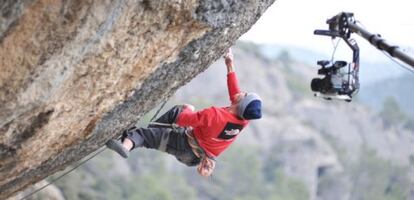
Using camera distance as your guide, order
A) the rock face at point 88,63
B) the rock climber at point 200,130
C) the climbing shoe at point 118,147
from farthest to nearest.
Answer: the rock climber at point 200,130
the climbing shoe at point 118,147
the rock face at point 88,63

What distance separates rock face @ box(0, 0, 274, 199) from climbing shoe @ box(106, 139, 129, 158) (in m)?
0.11

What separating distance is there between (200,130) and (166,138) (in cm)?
53

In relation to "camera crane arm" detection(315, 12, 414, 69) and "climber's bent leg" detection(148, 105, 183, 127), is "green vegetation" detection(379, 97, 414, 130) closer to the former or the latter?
"climber's bent leg" detection(148, 105, 183, 127)

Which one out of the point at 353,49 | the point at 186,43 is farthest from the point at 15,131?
the point at 353,49

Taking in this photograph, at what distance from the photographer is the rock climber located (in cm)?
769

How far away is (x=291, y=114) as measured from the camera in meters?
79.8

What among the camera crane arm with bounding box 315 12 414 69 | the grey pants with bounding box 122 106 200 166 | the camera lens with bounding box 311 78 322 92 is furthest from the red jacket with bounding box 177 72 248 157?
the camera crane arm with bounding box 315 12 414 69

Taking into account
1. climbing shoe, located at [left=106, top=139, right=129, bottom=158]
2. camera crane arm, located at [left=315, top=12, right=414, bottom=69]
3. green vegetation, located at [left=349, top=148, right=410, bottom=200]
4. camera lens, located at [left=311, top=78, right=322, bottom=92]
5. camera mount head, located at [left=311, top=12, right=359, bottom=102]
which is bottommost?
green vegetation, located at [left=349, top=148, right=410, bottom=200]

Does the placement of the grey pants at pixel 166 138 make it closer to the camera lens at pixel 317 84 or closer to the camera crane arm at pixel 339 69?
the camera lens at pixel 317 84

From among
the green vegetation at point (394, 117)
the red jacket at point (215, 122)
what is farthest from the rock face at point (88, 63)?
the green vegetation at point (394, 117)

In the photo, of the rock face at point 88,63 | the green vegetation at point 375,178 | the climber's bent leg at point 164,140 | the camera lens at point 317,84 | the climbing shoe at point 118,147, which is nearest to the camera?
the rock face at point 88,63

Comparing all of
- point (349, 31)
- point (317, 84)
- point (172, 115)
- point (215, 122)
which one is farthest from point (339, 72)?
point (172, 115)

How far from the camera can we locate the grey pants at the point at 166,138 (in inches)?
316

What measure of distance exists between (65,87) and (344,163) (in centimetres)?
6700
